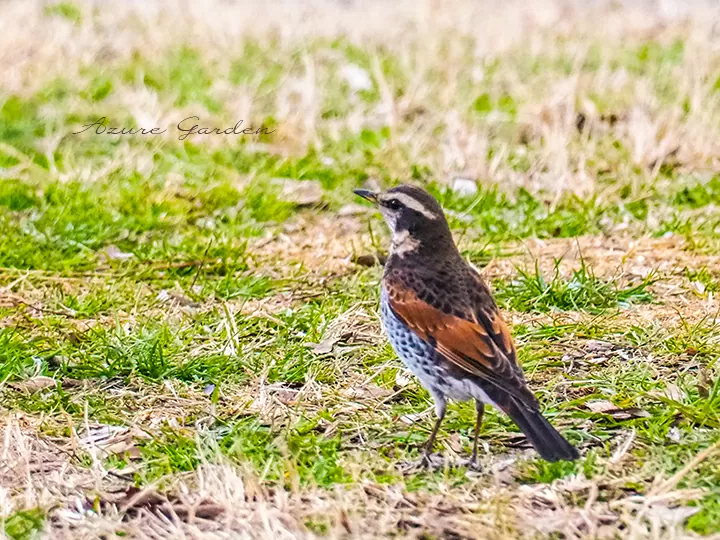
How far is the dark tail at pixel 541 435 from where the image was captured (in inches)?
179

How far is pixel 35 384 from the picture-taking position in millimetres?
5773

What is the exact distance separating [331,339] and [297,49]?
727 cm

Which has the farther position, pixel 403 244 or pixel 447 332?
pixel 403 244

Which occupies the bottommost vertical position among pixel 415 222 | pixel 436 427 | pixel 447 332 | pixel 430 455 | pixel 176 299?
pixel 176 299

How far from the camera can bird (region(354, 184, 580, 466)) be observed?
4.76 metres

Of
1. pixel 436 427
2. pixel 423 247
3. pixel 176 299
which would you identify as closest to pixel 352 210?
pixel 176 299

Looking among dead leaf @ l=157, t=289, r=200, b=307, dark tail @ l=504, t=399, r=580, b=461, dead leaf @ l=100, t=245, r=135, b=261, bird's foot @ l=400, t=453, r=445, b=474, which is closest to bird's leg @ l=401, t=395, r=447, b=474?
bird's foot @ l=400, t=453, r=445, b=474

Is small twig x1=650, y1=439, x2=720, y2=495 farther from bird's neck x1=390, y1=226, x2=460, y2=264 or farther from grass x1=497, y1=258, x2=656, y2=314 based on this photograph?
grass x1=497, y1=258, x2=656, y2=314

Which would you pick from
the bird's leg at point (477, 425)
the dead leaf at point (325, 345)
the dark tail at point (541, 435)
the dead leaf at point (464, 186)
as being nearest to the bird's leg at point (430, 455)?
the bird's leg at point (477, 425)

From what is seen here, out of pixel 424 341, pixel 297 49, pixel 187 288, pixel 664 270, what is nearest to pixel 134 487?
pixel 424 341

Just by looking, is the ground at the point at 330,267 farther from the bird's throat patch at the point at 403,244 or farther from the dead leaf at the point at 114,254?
the bird's throat patch at the point at 403,244

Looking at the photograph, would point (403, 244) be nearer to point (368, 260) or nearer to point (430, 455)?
point (430, 455)

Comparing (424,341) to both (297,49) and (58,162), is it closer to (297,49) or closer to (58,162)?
(58,162)

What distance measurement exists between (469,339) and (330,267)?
8.44ft
